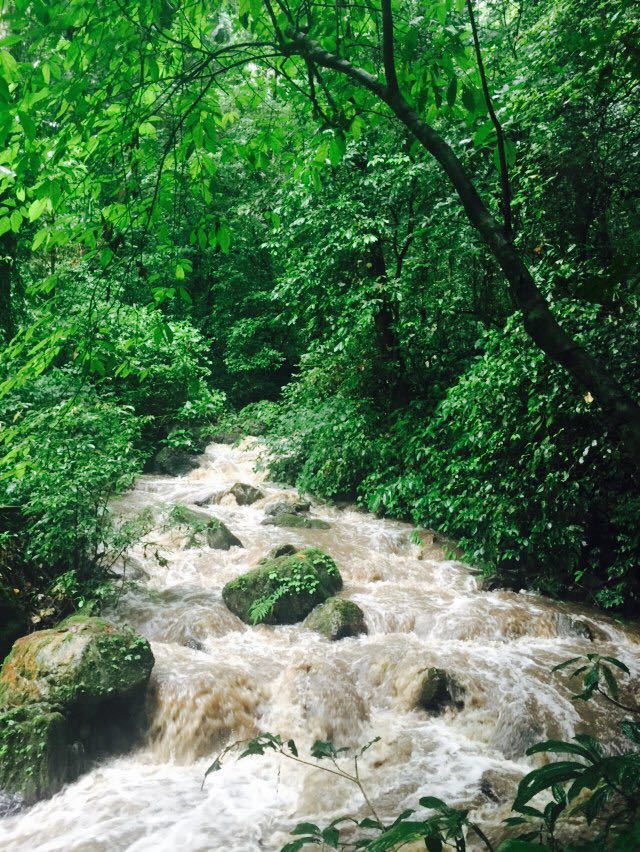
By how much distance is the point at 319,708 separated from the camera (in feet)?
17.2

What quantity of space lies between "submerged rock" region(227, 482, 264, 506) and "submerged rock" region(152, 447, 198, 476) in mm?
2649

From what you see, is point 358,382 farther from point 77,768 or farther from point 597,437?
point 77,768

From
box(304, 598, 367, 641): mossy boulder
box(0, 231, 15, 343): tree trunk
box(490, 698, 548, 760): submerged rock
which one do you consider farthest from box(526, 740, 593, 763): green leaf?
box(0, 231, 15, 343): tree trunk

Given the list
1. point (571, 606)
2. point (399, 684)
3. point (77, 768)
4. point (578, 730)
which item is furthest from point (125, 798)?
point (571, 606)

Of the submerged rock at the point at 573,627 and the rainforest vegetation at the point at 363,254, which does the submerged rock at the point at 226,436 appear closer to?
the rainforest vegetation at the point at 363,254

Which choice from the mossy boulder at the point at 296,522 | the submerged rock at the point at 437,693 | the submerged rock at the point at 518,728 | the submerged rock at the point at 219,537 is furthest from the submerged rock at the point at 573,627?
the submerged rock at the point at 219,537

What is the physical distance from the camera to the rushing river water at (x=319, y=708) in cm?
412

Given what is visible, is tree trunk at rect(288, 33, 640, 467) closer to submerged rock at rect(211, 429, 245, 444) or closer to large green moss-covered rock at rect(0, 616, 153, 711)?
large green moss-covered rock at rect(0, 616, 153, 711)

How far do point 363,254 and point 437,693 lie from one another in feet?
22.5

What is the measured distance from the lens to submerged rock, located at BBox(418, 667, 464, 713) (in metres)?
5.27

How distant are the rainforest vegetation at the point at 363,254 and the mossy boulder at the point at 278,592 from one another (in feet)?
4.78

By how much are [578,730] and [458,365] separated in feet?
17.6

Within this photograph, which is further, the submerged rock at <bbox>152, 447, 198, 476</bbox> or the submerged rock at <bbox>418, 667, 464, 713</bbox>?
the submerged rock at <bbox>152, 447, 198, 476</bbox>

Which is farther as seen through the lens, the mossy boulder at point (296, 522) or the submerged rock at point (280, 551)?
the mossy boulder at point (296, 522)
